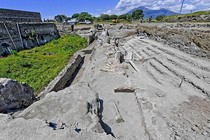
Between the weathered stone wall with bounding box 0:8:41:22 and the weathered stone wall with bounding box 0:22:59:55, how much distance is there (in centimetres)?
317

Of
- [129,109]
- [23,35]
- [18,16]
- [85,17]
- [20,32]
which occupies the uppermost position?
[18,16]

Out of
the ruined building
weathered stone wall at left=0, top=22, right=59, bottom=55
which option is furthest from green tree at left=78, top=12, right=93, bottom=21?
weathered stone wall at left=0, top=22, right=59, bottom=55

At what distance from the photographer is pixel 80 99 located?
4629 millimetres

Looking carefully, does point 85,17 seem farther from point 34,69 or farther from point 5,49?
point 34,69

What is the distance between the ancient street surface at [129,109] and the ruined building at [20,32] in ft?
35.9

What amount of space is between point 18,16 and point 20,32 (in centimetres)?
777

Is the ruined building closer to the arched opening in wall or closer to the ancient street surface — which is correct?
the arched opening in wall

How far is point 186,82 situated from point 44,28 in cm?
2071

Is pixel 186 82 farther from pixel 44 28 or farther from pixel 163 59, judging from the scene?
pixel 44 28

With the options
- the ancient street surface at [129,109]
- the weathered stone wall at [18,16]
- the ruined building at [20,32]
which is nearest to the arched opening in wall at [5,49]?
the ruined building at [20,32]

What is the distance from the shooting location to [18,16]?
24562 millimetres

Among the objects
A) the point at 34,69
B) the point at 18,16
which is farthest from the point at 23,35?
the point at 34,69

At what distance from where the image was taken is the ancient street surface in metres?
3.43

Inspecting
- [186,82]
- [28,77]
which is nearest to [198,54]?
[186,82]
